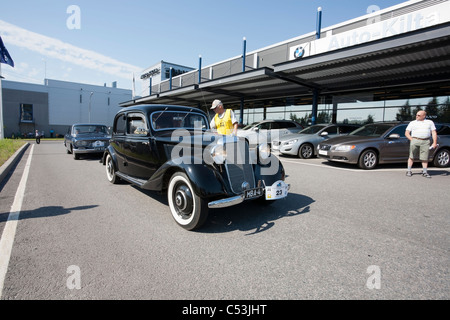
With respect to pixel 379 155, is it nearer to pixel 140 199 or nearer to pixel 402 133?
pixel 402 133

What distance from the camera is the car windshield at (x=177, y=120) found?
173 inches

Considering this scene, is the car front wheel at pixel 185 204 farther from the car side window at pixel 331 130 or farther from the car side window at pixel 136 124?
the car side window at pixel 331 130

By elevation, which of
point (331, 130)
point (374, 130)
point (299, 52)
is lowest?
point (374, 130)

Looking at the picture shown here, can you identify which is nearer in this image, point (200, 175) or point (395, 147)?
point (200, 175)

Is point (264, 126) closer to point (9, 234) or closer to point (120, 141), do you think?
point (120, 141)

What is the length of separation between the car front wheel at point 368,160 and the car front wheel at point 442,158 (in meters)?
2.40

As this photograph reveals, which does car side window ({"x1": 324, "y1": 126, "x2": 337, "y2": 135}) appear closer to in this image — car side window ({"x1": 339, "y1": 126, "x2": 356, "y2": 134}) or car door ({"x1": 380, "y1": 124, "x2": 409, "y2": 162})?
car side window ({"x1": 339, "y1": 126, "x2": 356, "y2": 134})

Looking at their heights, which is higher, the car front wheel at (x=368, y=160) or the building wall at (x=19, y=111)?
the building wall at (x=19, y=111)

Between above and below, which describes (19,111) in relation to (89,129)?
above

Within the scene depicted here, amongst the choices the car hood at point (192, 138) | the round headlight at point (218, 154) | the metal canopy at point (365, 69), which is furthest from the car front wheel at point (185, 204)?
the metal canopy at point (365, 69)

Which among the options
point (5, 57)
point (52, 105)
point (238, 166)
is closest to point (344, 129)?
point (238, 166)

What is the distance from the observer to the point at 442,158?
26.7 feet

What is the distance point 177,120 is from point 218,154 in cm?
174
